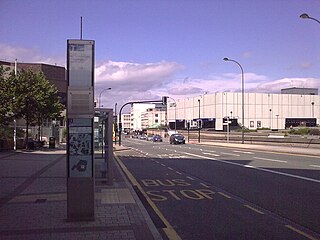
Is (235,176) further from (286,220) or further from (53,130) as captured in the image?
(53,130)

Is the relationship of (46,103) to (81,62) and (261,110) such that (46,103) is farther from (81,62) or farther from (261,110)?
(261,110)

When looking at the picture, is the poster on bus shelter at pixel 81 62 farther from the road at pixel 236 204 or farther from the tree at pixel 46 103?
the tree at pixel 46 103

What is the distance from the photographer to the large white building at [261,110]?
102 meters

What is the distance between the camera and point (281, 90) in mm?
126750

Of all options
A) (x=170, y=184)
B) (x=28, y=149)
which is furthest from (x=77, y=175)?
(x=28, y=149)

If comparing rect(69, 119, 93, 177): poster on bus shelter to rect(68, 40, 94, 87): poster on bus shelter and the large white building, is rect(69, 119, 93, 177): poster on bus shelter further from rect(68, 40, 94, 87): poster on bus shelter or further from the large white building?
the large white building

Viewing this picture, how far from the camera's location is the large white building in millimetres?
101500

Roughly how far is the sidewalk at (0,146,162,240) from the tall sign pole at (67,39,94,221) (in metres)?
0.41

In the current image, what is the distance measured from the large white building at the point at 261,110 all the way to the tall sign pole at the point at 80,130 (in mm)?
90891

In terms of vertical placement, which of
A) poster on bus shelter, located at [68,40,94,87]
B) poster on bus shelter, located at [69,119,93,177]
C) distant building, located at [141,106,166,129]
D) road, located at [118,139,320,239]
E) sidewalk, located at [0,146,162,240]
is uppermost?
distant building, located at [141,106,166,129]

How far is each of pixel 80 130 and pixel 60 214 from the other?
6.47 ft

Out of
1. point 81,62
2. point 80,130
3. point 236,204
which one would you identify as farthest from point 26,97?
point 80,130

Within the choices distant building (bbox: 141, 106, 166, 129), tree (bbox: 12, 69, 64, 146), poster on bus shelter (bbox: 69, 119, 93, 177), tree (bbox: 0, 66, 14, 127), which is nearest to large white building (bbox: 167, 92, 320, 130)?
tree (bbox: 12, 69, 64, 146)

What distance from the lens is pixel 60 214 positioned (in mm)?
Answer: 8703
